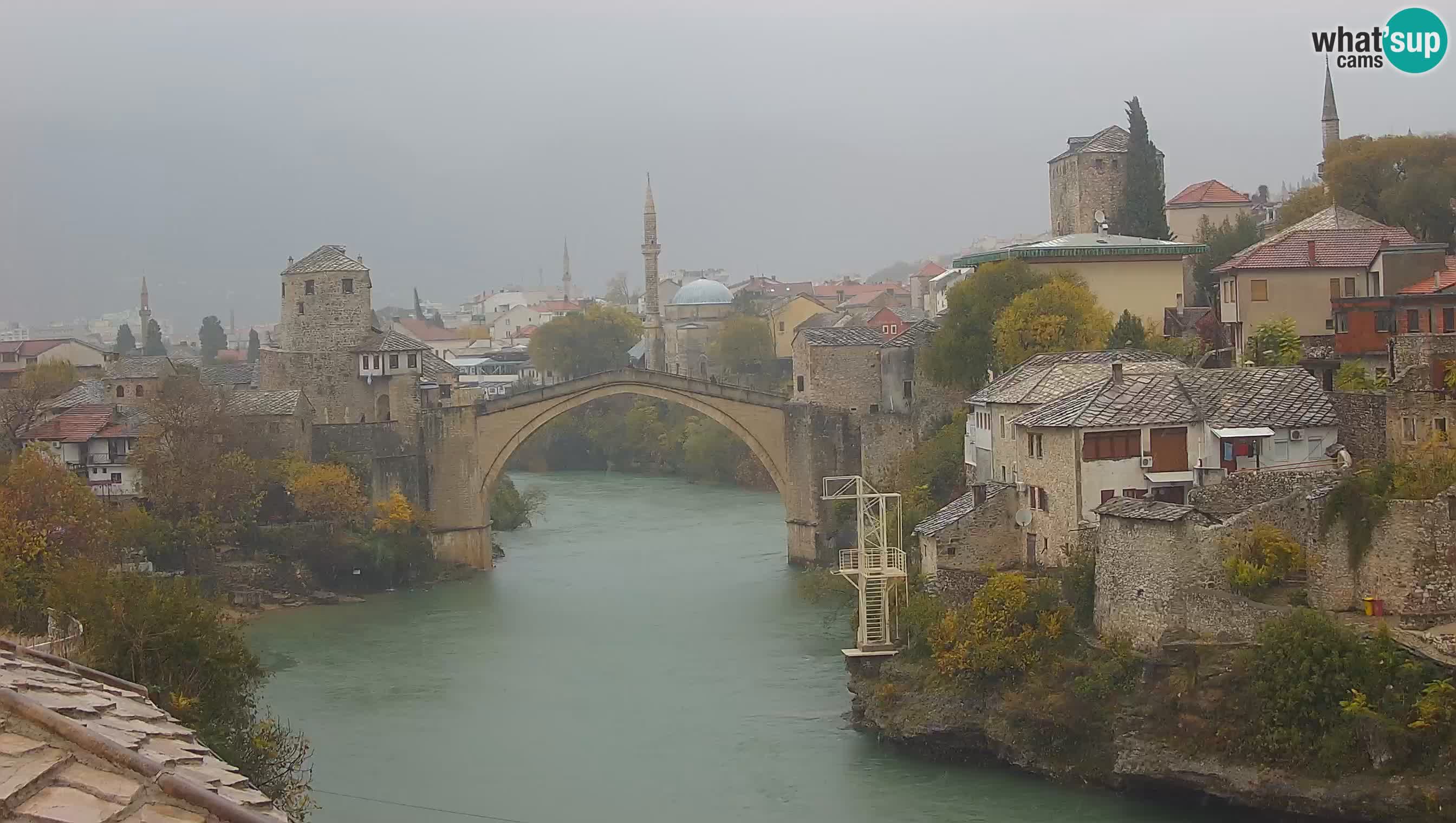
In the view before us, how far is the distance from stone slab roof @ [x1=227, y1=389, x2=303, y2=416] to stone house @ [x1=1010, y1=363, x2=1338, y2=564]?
23.7 m

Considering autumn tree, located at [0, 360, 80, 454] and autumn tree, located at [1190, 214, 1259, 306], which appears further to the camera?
autumn tree, located at [0, 360, 80, 454]

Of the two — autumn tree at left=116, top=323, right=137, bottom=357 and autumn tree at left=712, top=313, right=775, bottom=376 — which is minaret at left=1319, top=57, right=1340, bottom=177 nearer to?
autumn tree at left=712, top=313, right=775, bottom=376

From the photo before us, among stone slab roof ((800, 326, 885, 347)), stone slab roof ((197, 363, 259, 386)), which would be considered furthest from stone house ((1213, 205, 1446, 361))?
stone slab roof ((197, 363, 259, 386))

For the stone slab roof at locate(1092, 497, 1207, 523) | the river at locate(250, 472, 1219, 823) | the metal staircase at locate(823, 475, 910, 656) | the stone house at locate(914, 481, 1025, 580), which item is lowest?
the river at locate(250, 472, 1219, 823)

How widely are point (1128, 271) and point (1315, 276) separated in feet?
26.4

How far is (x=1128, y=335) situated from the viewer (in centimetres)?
3562

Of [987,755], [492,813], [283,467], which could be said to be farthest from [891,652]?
[283,467]

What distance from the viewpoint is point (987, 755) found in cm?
2359

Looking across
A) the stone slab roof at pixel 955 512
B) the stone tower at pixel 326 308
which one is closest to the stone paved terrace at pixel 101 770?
the stone slab roof at pixel 955 512

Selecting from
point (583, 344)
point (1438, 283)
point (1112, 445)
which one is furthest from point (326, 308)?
point (583, 344)

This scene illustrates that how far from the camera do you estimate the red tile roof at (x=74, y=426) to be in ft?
143

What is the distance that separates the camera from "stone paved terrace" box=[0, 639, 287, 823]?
582 centimetres

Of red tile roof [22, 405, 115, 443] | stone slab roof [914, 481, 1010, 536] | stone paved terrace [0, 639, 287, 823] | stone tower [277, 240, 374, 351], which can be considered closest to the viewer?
stone paved terrace [0, 639, 287, 823]

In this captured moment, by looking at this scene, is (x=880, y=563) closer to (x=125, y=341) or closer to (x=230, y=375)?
(x=230, y=375)
